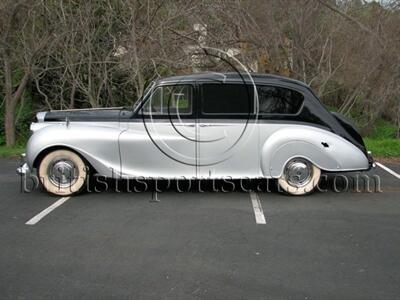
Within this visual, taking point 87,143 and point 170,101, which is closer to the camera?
point 87,143

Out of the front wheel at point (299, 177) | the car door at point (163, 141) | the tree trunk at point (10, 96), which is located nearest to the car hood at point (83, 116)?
the car door at point (163, 141)

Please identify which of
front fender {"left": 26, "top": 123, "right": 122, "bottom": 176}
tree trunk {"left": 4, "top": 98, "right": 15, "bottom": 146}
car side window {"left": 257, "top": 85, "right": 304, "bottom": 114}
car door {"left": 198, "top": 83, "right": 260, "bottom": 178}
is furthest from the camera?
tree trunk {"left": 4, "top": 98, "right": 15, "bottom": 146}

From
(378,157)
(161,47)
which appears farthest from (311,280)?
(161,47)

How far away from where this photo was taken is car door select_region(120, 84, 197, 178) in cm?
750

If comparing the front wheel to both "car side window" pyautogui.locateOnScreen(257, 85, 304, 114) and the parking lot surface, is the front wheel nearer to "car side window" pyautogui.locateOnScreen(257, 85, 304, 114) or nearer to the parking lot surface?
the parking lot surface

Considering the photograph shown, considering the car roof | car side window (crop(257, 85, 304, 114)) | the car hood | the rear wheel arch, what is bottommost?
the rear wheel arch

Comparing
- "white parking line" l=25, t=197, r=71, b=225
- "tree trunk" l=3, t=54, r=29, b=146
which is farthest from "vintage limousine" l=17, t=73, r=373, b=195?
"tree trunk" l=3, t=54, r=29, b=146

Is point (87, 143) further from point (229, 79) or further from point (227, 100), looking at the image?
point (229, 79)

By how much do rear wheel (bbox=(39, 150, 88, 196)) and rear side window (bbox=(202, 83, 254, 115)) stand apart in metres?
1.94

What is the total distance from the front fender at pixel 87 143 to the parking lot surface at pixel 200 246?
0.49 meters

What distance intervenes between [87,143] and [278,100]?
278 centimetres

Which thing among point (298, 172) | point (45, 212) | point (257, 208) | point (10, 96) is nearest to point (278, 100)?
point (298, 172)

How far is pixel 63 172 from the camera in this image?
24.7 feet

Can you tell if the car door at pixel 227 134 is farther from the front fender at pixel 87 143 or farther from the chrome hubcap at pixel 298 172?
the front fender at pixel 87 143
